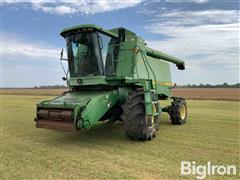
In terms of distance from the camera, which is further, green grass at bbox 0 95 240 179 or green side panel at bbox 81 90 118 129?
green side panel at bbox 81 90 118 129

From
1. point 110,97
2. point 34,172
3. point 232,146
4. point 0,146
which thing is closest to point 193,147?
point 232,146

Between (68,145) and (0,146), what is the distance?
166 cm

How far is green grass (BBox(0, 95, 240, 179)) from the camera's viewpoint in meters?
4.49

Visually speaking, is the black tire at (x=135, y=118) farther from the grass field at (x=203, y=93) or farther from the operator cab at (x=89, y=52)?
the grass field at (x=203, y=93)

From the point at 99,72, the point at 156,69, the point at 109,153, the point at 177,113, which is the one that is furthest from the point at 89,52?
the point at 177,113

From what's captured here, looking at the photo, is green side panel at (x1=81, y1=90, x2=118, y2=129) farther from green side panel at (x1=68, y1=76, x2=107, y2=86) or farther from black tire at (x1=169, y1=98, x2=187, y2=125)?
black tire at (x1=169, y1=98, x2=187, y2=125)

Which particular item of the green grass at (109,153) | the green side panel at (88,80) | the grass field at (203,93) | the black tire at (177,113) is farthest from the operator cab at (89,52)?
the grass field at (203,93)

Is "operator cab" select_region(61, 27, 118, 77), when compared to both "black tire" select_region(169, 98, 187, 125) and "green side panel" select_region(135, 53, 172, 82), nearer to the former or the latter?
"green side panel" select_region(135, 53, 172, 82)

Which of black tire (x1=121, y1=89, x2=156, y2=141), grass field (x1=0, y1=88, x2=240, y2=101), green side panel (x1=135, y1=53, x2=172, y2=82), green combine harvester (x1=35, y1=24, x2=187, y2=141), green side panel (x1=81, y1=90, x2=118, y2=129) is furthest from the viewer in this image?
grass field (x1=0, y1=88, x2=240, y2=101)

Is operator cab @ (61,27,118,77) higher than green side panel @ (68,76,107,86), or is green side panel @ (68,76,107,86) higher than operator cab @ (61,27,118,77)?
operator cab @ (61,27,118,77)

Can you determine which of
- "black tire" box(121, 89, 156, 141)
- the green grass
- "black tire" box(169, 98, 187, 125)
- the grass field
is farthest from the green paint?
the grass field

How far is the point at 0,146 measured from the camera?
6.37 metres

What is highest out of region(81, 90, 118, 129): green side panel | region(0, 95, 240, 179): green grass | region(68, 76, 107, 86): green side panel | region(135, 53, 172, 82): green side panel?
region(135, 53, 172, 82): green side panel

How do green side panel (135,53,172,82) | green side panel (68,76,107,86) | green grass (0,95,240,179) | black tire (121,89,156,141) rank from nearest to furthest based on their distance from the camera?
green grass (0,95,240,179) → black tire (121,89,156,141) → green side panel (68,76,107,86) → green side panel (135,53,172,82)
